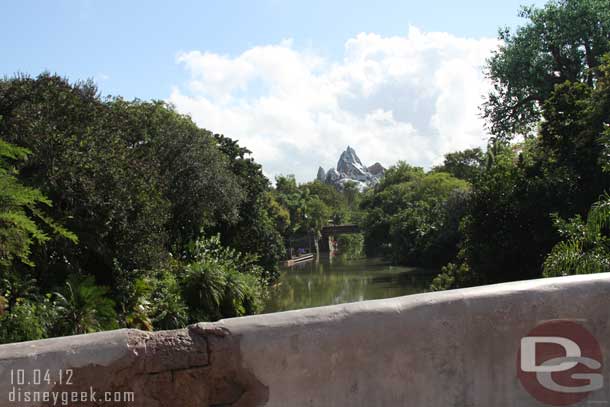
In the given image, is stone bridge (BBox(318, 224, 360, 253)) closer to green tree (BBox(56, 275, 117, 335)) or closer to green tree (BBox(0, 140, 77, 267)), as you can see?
green tree (BBox(56, 275, 117, 335))

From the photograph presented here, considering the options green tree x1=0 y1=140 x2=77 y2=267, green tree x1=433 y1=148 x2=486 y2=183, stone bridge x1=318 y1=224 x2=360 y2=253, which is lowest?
green tree x1=0 y1=140 x2=77 y2=267

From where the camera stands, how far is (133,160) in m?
16.8

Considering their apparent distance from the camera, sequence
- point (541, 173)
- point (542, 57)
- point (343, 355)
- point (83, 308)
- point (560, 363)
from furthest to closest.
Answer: point (542, 57), point (541, 173), point (83, 308), point (560, 363), point (343, 355)

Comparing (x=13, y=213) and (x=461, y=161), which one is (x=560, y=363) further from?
(x=461, y=161)

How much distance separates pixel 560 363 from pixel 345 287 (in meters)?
31.0

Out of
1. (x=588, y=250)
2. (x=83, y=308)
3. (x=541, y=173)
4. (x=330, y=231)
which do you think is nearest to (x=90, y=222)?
(x=83, y=308)

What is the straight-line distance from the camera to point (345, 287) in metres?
34.1

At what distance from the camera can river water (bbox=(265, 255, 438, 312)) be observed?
2806 cm

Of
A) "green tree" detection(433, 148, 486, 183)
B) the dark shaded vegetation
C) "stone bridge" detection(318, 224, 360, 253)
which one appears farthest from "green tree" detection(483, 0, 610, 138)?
"stone bridge" detection(318, 224, 360, 253)

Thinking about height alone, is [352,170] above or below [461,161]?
above

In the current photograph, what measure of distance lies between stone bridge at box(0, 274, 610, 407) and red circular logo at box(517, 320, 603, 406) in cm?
2

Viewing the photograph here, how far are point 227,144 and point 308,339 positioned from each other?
96.7 feet

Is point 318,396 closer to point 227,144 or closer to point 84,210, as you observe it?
point 84,210

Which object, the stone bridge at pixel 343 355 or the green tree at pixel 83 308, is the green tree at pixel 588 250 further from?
the green tree at pixel 83 308
